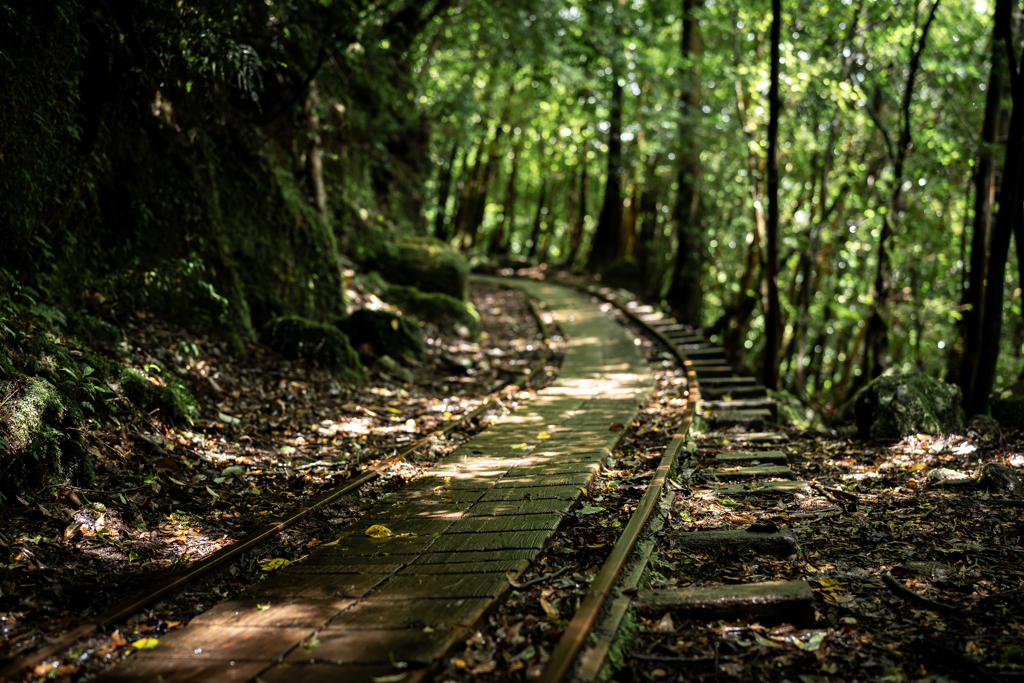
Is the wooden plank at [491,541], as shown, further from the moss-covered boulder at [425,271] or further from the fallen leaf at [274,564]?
the moss-covered boulder at [425,271]

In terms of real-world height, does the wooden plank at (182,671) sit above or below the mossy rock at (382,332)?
below

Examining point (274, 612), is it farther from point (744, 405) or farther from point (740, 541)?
point (744, 405)

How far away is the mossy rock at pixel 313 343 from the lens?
367 inches

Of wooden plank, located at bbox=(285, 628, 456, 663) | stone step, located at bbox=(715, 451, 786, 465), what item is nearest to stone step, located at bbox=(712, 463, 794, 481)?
stone step, located at bbox=(715, 451, 786, 465)

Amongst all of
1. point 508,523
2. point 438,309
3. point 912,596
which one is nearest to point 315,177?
point 438,309

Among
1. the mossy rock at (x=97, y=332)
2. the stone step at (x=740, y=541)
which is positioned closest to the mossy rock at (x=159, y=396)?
the mossy rock at (x=97, y=332)

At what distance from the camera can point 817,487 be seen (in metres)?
5.82

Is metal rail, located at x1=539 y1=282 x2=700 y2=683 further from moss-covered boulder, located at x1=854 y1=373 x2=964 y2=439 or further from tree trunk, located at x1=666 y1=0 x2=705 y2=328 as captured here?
tree trunk, located at x1=666 y1=0 x2=705 y2=328

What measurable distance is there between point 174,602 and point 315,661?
1.25 meters

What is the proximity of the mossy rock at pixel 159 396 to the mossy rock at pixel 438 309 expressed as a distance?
7.39 m

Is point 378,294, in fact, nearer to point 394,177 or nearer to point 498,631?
point 394,177

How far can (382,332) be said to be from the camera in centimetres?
1081

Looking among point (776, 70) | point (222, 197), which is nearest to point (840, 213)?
point (776, 70)

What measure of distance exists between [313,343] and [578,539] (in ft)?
19.1
